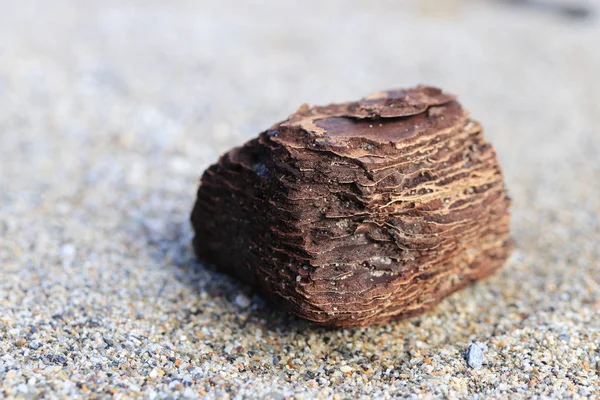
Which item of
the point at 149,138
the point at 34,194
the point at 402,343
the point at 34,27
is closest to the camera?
the point at 402,343

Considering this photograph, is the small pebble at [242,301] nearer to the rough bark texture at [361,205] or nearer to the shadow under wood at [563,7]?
the rough bark texture at [361,205]

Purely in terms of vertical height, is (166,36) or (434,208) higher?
(166,36)

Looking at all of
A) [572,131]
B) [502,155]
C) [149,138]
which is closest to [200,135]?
[149,138]

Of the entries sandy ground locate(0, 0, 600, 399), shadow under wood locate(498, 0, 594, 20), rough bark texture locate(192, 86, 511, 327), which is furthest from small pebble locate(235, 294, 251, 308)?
shadow under wood locate(498, 0, 594, 20)

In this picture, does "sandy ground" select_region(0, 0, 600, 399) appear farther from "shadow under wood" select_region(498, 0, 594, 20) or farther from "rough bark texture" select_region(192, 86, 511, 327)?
"shadow under wood" select_region(498, 0, 594, 20)

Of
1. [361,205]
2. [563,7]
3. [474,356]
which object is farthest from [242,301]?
[563,7]

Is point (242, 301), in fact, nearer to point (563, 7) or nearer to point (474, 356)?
point (474, 356)

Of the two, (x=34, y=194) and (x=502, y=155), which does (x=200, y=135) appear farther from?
(x=502, y=155)
